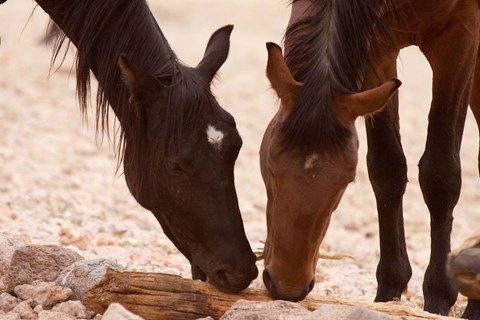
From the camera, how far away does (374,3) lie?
16.9 ft

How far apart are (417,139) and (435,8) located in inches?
348

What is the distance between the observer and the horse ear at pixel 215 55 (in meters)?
5.21

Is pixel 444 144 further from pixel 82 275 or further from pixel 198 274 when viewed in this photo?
pixel 82 275

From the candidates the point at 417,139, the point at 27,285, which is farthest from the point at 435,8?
the point at 417,139

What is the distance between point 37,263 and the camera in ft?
16.6

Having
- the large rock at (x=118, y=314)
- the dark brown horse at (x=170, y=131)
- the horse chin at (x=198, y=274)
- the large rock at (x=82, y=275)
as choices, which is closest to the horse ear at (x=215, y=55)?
the dark brown horse at (x=170, y=131)

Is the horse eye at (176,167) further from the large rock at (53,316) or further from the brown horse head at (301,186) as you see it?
the large rock at (53,316)

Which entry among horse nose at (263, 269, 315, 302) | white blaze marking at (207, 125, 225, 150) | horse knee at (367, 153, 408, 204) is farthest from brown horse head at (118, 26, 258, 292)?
horse knee at (367, 153, 408, 204)

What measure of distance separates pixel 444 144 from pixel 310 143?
150 centimetres

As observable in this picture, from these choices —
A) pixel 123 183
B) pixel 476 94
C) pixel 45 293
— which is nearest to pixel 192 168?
pixel 45 293

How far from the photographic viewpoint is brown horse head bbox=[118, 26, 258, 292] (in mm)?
4867

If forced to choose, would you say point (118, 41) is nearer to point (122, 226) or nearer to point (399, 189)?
point (399, 189)

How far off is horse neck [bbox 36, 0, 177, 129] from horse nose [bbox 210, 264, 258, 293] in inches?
37.5

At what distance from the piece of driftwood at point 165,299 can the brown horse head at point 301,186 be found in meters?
0.17
